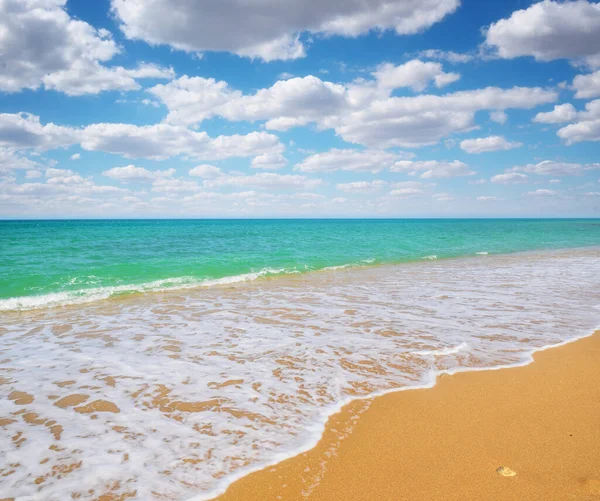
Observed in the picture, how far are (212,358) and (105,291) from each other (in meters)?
8.22

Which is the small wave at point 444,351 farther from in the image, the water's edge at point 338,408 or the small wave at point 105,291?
the small wave at point 105,291

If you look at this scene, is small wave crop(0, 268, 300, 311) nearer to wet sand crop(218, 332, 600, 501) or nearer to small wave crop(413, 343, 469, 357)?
small wave crop(413, 343, 469, 357)

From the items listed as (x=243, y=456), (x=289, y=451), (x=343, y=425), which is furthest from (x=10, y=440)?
(x=343, y=425)

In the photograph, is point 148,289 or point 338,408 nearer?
point 338,408

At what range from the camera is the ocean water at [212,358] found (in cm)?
340

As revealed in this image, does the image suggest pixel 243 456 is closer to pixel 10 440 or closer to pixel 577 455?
pixel 10 440

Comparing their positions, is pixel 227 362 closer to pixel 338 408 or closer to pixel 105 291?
pixel 338 408

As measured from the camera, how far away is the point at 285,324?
8148mm

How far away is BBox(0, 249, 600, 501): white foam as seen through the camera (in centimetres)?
339

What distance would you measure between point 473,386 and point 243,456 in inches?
122

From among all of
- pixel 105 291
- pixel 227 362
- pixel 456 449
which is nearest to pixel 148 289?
pixel 105 291

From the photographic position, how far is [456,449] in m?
3.44

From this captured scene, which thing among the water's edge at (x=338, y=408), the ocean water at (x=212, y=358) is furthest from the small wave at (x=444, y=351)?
the water's edge at (x=338, y=408)

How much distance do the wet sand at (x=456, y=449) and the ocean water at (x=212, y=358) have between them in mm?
211
